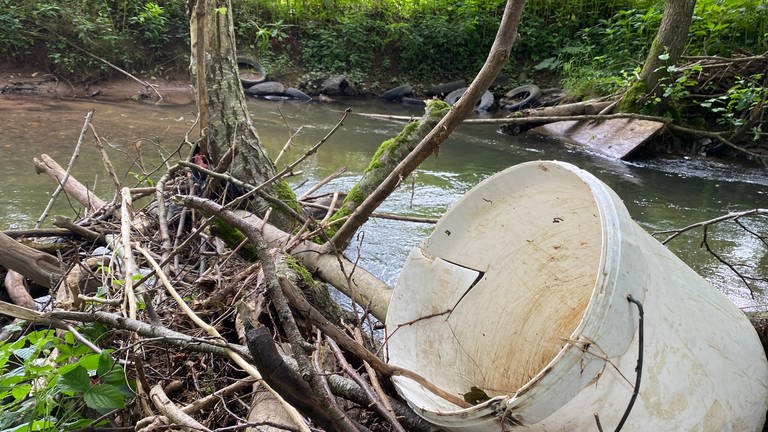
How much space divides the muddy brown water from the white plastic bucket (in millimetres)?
923

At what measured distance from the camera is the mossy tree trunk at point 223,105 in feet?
10.3

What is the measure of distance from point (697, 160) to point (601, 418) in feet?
23.5

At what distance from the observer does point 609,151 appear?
713 cm

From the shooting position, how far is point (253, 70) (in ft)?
40.8

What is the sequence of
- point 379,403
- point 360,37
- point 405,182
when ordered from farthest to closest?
1. point 360,37
2. point 405,182
3. point 379,403

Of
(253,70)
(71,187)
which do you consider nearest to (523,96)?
(253,70)

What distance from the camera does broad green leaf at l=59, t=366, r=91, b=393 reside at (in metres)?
1.39

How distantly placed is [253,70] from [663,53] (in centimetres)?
892

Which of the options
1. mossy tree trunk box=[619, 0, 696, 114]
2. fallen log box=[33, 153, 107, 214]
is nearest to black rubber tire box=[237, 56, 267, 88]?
mossy tree trunk box=[619, 0, 696, 114]

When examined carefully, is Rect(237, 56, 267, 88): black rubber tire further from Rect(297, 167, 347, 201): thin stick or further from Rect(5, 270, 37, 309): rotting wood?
Rect(5, 270, 37, 309): rotting wood

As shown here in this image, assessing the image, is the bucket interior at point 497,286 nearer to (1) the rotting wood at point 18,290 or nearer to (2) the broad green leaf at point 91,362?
(2) the broad green leaf at point 91,362

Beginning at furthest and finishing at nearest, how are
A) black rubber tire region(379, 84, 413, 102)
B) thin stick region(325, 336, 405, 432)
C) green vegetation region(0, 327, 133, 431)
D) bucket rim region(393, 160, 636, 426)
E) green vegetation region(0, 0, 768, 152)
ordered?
black rubber tire region(379, 84, 413, 102) → green vegetation region(0, 0, 768, 152) → green vegetation region(0, 327, 133, 431) → thin stick region(325, 336, 405, 432) → bucket rim region(393, 160, 636, 426)

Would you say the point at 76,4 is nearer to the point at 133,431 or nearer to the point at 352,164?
the point at 352,164

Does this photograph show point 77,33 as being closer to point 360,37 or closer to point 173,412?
point 360,37
